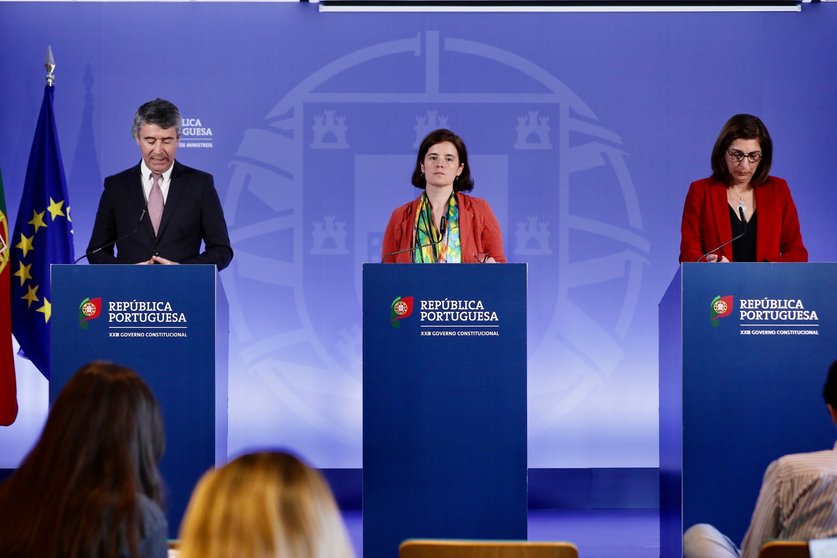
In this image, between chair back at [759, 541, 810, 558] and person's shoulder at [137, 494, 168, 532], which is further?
chair back at [759, 541, 810, 558]

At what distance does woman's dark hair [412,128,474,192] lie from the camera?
5297 millimetres

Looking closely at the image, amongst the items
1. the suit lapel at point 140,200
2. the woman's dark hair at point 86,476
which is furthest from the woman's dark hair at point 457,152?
the woman's dark hair at point 86,476

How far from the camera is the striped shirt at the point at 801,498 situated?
3.12 meters

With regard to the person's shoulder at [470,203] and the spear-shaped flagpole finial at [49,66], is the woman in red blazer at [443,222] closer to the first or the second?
the person's shoulder at [470,203]

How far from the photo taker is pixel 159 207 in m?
5.10

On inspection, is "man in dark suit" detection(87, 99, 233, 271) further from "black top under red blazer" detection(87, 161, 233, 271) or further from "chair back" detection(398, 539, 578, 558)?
"chair back" detection(398, 539, 578, 558)

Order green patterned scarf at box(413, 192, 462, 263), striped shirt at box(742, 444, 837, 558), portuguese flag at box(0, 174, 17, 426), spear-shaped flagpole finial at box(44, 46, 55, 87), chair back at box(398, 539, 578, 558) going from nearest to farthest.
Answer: chair back at box(398, 539, 578, 558), striped shirt at box(742, 444, 837, 558), green patterned scarf at box(413, 192, 462, 263), portuguese flag at box(0, 174, 17, 426), spear-shaped flagpole finial at box(44, 46, 55, 87)

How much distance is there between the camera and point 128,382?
2.40m

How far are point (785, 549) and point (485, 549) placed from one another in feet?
2.42

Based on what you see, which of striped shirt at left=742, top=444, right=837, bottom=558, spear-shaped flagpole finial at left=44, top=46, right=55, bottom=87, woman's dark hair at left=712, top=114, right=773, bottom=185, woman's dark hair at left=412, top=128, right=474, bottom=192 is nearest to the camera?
striped shirt at left=742, top=444, right=837, bottom=558

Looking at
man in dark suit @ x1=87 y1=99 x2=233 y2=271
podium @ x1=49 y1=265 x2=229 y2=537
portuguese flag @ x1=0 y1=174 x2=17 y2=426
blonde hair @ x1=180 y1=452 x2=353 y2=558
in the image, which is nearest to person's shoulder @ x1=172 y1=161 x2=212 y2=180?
man in dark suit @ x1=87 y1=99 x2=233 y2=271

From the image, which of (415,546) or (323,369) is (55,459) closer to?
(415,546)

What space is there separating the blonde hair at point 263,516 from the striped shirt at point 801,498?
1.80 metres

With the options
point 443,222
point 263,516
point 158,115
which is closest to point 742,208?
point 443,222
